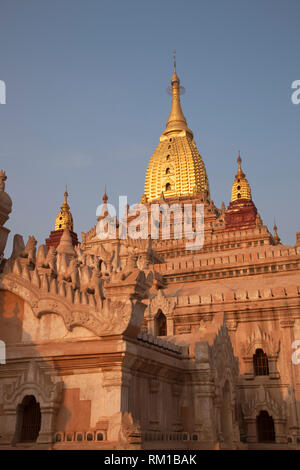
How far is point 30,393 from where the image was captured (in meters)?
16.3

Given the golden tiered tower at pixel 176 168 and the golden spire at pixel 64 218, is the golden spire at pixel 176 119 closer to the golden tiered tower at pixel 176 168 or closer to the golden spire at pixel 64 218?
the golden tiered tower at pixel 176 168

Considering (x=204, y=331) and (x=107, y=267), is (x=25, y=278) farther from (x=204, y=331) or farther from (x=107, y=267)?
(x=204, y=331)

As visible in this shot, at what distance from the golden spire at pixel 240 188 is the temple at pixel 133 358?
122ft

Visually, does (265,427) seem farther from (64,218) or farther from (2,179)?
(64,218)

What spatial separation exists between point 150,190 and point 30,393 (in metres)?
63.3

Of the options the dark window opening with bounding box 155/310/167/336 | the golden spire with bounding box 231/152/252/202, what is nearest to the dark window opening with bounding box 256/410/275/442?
the dark window opening with bounding box 155/310/167/336

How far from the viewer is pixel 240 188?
238 ft

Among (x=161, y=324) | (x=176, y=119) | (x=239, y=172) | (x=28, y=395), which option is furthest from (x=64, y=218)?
(x=28, y=395)

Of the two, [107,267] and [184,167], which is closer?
[107,267]

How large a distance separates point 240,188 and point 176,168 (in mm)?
10379

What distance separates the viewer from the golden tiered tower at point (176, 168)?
76312mm

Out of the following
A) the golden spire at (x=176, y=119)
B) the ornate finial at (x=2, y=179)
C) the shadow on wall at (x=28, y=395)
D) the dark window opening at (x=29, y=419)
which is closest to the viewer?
the shadow on wall at (x=28, y=395)

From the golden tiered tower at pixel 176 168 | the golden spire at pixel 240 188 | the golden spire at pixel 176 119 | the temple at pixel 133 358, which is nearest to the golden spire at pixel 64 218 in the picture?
the golden tiered tower at pixel 176 168
